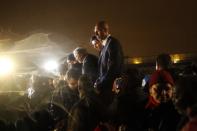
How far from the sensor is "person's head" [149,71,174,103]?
5926 millimetres

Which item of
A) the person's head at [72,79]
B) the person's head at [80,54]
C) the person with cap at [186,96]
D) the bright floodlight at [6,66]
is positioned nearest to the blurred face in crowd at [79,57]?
the person's head at [80,54]

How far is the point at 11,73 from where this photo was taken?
34.9ft

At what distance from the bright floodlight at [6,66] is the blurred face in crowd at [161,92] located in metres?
5.35

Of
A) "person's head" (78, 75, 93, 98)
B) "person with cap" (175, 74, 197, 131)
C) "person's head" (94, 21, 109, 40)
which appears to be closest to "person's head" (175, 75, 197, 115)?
"person with cap" (175, 74, 197, 131)

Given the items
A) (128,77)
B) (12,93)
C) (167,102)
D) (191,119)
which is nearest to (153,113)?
(167,102)

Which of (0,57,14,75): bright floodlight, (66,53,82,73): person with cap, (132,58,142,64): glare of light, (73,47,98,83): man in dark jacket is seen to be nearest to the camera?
(73,47,98,83): man in dark jacket

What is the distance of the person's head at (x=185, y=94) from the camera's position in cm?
405

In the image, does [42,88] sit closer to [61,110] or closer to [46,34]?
[61,110]

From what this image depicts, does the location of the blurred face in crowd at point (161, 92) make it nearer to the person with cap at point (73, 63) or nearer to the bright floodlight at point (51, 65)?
the person with cap at point (73, 63)

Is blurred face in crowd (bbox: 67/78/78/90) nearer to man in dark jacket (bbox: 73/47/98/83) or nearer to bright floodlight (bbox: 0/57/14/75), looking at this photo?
man in dark jacket (bbox: 73/47/98/83)

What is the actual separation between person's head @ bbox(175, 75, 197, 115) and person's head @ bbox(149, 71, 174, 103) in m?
1.74

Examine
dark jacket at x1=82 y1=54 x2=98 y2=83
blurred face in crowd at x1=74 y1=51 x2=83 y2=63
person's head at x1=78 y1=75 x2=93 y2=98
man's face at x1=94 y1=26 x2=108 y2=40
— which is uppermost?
man's face at x1=94 y1=26 x2=108 y2=40

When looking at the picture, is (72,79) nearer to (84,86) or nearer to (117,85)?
(117,85)

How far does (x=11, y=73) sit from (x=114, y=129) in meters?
5.42
